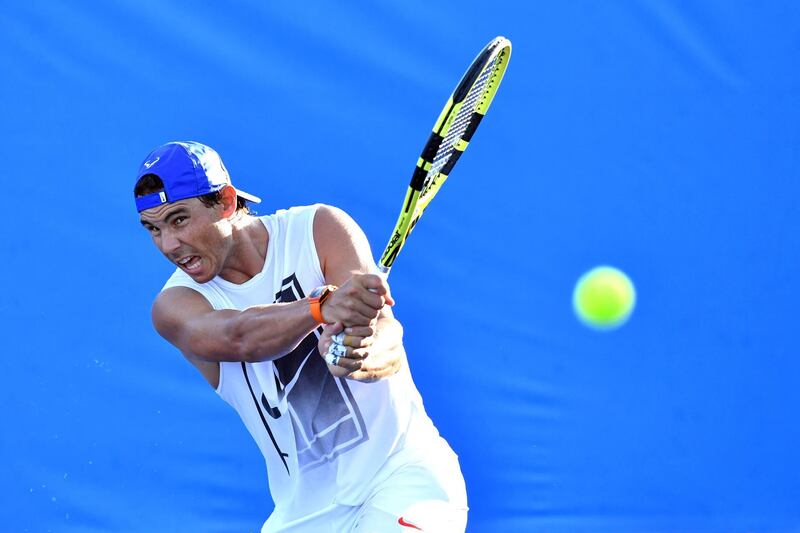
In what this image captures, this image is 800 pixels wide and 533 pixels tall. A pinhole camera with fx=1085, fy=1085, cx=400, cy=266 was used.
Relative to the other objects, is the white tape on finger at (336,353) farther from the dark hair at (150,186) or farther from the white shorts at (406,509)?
the dark hair at (150,186)

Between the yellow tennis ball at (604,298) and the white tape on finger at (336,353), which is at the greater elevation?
the yellow tennis ball at (604,298)

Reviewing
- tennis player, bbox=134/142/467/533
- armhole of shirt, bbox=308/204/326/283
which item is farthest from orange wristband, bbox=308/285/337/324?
armhole of shirt, bbox=308/204/326/283

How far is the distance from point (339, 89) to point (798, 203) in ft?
6.73

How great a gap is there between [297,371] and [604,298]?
6.77 feet

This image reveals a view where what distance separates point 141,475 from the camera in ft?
13.5

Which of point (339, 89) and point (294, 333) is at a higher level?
point (339, 89)

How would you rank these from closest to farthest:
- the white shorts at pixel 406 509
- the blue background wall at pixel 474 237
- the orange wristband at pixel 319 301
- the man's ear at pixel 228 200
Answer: the orange wristband at pixel 319 301 → the white shorts at pixel 406 509 → the man's ear at pixel 228 200 → the blue background wall at pixel 474 237

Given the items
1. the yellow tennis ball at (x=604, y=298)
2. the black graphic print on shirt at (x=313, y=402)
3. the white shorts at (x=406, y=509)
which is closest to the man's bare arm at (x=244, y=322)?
the black graphic print on shirt at (x=313, y=402)

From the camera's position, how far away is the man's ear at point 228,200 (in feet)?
9.19

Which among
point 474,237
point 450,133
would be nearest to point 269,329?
point 450,133

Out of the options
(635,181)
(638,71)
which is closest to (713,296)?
(635,181)

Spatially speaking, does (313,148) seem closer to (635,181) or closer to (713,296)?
(635,181)

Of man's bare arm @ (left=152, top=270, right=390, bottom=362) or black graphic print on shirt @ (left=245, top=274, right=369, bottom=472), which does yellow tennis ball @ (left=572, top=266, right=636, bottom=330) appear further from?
→ man's bare arm @ (left=152, top=270, right=390, bottom=362)

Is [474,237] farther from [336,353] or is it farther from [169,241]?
[336,353]
